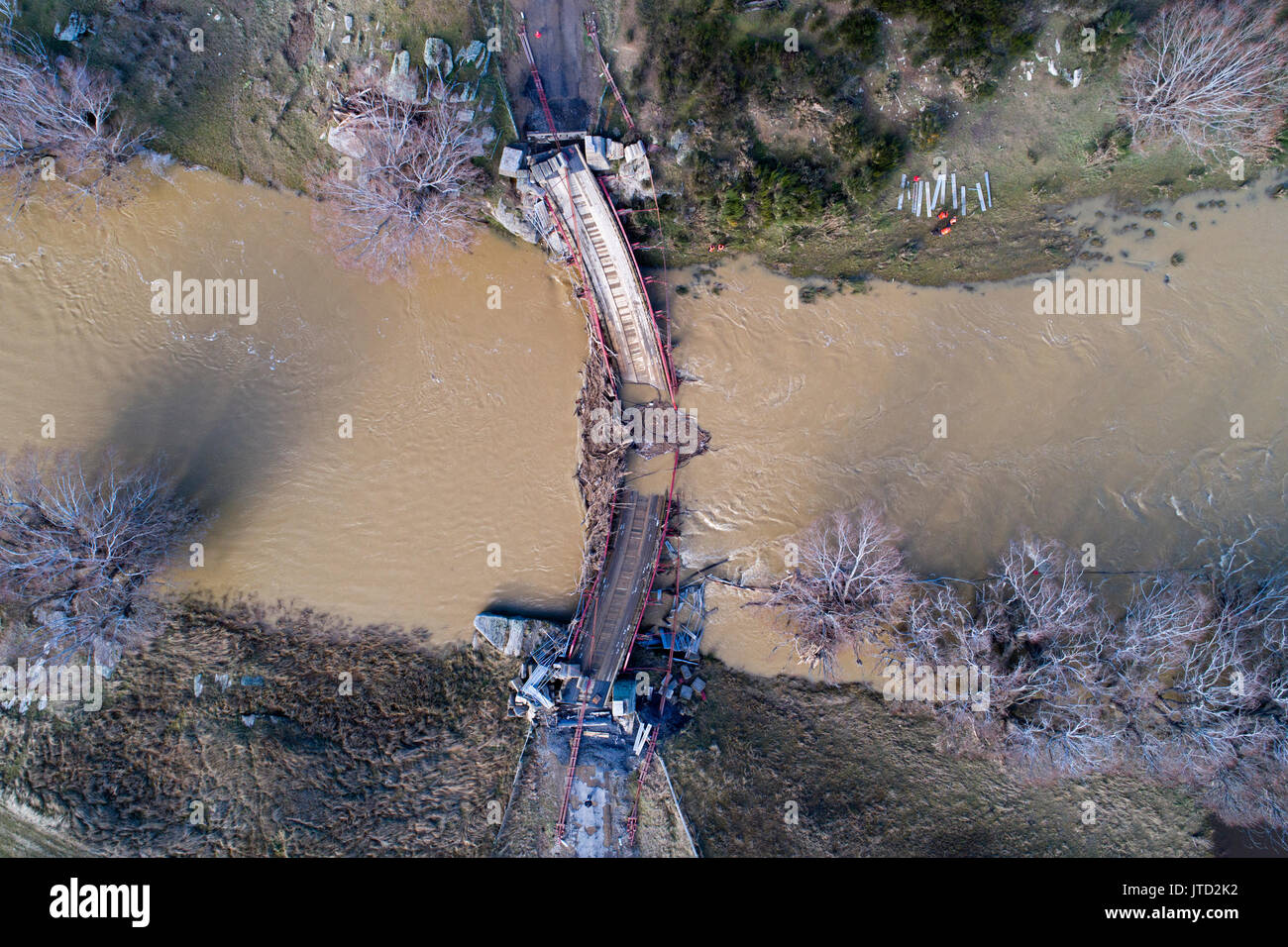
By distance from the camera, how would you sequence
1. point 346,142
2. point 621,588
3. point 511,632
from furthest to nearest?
point 621,588, point 511,632, point 346,142

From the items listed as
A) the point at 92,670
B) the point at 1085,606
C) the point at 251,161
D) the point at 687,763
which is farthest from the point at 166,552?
the point at 1085,606

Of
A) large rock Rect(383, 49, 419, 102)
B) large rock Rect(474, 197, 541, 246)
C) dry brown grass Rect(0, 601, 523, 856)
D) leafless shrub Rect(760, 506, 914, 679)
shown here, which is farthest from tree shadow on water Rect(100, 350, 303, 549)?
leafless shrub Rect(760, 506, 914, 679)

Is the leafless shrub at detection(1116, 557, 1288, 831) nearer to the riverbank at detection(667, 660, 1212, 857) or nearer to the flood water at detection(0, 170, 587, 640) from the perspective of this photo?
the riverbank at detection(667, 660, 1212, 857)

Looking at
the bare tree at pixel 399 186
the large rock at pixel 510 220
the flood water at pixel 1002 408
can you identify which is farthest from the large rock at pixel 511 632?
the bare tree at pixel 399 186

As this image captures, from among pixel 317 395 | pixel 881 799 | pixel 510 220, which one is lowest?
pixel 881 799

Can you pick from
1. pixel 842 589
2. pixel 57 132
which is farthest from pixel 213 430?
pixel 842 589

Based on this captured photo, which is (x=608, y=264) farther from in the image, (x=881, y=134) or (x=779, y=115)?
(x=881, y=134)

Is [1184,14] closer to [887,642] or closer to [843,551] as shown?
[843,551]

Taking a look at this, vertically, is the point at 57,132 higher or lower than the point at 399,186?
higher

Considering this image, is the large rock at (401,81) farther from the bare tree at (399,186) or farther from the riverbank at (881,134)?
the riverbank at (881,134)
